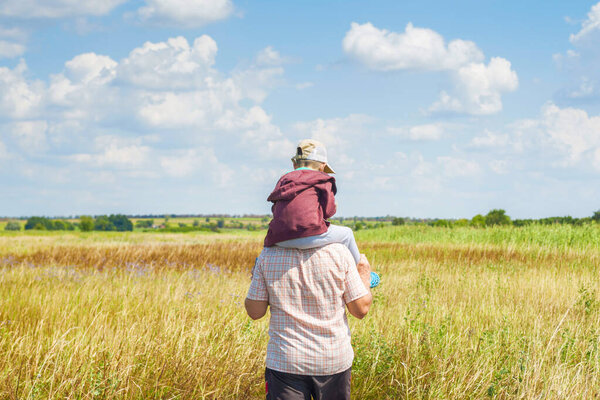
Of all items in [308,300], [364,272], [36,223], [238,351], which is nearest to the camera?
[308,300]

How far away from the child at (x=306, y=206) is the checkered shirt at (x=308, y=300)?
0.25ft

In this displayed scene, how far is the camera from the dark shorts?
2537mm

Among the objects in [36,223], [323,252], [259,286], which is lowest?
[36,223]

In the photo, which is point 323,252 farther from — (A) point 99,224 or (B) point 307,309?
(A) point 99,224

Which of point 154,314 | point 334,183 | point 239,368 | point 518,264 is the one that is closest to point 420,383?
point 239,368

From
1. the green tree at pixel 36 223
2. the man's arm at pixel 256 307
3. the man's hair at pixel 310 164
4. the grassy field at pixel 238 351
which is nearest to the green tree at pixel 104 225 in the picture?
the green tree at pixel 36 223

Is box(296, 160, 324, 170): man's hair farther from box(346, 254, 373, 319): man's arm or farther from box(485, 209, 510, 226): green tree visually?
box(485, 209, 510, 226): green tree

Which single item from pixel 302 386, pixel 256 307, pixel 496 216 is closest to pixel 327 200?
pixel 256 307

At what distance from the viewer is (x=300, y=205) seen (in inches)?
93.6

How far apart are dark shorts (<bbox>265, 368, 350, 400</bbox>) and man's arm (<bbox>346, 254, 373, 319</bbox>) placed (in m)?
0.35

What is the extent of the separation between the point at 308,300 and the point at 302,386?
475mm

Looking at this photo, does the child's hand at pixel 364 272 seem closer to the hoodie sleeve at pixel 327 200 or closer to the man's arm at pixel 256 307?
the hoodie sleeve at pixel 327 200

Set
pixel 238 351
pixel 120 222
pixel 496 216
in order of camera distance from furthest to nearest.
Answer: pixel 120 222 < pixel 496 216 < pixel 238 351

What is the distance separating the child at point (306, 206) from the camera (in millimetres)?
2371
